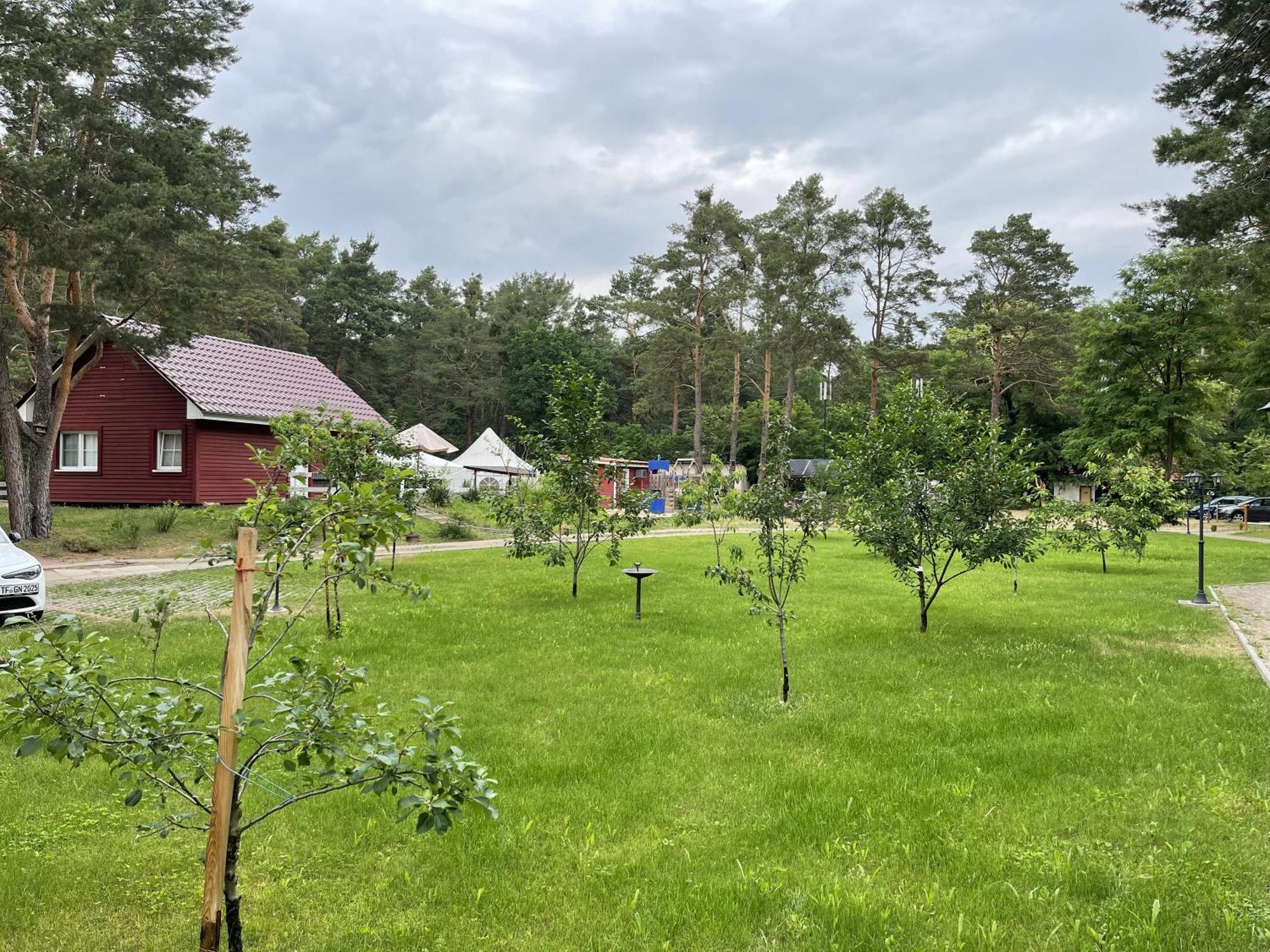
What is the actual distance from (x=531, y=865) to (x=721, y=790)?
1268 millimetres

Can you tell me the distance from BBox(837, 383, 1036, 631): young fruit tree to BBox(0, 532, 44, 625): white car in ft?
29.3

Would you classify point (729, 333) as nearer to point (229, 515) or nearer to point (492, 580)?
A: point (492, 580)

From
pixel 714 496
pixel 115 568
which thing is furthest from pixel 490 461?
pixel 714 496

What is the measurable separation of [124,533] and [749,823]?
16896 mm

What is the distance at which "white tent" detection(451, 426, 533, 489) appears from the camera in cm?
3438

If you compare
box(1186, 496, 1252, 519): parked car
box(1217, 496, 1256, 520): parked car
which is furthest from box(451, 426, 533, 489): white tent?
box(1217, 496, 1256, 520): parked car

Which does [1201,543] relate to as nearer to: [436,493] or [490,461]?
[436,493]

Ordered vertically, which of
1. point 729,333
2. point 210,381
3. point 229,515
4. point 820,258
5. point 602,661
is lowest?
point 602,661

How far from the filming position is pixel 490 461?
117ft

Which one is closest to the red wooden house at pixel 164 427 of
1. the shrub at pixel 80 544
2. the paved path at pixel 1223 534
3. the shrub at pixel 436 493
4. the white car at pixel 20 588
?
the shrub at pixel 80 544

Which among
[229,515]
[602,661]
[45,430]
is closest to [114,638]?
[602,661]

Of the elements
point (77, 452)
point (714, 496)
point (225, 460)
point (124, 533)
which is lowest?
point (124, 533)

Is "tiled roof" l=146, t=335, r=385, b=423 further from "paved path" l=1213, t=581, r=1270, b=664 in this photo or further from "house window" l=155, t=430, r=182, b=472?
"paved path" l=1213, t=581, r=1270, b=664

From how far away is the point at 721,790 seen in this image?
421 cm
